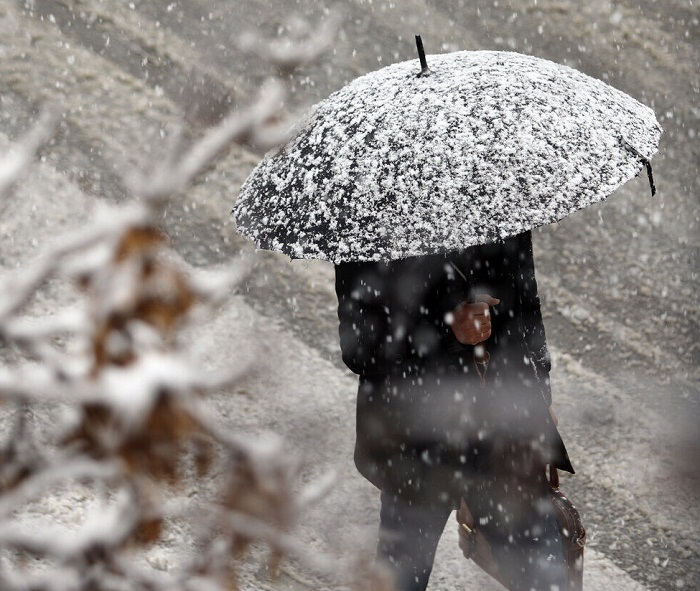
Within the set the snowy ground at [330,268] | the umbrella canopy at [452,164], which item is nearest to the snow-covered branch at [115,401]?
the umbrella canopy at [452,164]

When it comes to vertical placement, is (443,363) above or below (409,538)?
above

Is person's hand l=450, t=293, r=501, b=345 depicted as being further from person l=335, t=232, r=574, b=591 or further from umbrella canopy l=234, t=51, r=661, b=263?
umbrella canopy l=234, t=51, r=661, b=263

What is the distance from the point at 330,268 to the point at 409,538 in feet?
9.18

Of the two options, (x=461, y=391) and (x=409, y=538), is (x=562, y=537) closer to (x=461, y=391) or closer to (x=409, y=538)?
(x=409, y=538)

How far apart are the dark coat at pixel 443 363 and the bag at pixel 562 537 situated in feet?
0.65

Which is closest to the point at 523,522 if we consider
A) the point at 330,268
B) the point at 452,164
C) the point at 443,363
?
the point at 443,363

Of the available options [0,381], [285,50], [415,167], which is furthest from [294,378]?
[285,50]

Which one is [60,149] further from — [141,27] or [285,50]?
[285,50]

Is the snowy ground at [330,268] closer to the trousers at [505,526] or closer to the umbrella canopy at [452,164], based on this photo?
the trousers at [505,526]

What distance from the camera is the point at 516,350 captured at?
2004mm

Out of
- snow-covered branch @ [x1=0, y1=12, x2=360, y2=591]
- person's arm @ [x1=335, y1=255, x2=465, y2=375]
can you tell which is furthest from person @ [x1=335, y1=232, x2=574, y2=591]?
snow-covered branch @ [x1=0, y1=12, x2=360, y2=591]

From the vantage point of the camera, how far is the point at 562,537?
2.12 meters

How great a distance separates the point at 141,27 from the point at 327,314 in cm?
337

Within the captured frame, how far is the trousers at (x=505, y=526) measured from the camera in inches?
80.4
